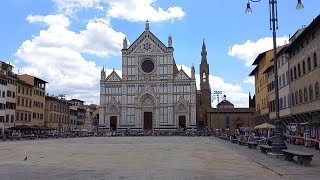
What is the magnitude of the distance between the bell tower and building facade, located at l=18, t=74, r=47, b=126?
43633 millimetres

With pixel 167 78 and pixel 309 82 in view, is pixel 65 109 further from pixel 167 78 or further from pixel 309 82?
pixel 309 82

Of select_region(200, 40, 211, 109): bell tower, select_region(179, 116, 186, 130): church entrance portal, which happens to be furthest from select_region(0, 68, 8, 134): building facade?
select_region(200, 40, 211, 109): bell tower

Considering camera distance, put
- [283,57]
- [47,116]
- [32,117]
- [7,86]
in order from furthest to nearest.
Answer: [47,116] < [32,117] < [7,86] < [283,57]

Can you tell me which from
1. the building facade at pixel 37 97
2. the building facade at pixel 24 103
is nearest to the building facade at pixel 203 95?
the building facade at pixel 37 97

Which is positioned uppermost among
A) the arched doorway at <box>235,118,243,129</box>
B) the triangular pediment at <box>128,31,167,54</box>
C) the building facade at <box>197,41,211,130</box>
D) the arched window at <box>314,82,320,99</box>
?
the triangular pediment at <box>128,31,167,54</box>

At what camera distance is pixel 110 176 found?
14727 millimetres

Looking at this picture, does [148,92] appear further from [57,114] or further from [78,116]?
[78,116]

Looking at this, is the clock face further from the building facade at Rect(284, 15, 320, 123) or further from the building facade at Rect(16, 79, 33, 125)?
the building facade at Rect(284, 15, 320, 123)

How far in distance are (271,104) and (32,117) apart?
52.5 metres

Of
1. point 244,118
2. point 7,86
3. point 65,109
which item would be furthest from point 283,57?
point 65,109

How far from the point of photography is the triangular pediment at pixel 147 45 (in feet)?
359

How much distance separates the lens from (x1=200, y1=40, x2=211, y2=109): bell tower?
115688 mm

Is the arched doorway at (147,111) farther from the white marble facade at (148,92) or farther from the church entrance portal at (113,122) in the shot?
the church entrance portal at (113,122)

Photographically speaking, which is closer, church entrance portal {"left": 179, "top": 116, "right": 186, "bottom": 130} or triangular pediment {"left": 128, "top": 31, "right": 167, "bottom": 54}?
church entrance portal {"left": 179, "top": 116, "right": 186, "bottom": 130}
